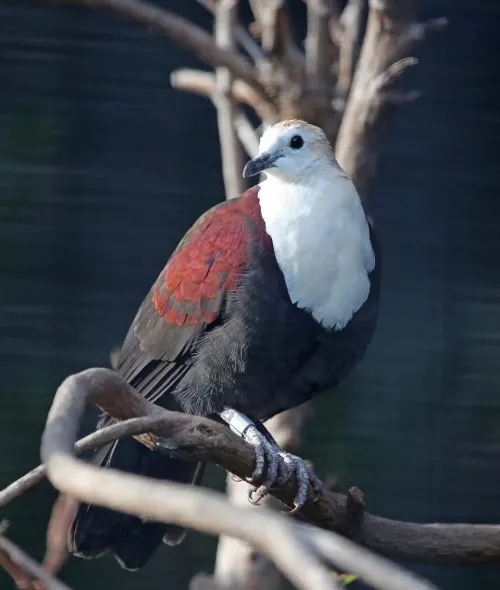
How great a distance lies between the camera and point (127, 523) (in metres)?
1.99

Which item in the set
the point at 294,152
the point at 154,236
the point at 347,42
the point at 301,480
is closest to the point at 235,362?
the point at 301,480

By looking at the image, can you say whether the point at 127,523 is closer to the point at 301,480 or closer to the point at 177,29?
the point at 301,480

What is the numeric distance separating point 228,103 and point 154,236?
495 mm

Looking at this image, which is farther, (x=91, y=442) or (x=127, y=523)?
(x=127, y=523)

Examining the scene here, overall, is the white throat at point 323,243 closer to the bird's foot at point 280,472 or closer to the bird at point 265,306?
the bird at point 265,306

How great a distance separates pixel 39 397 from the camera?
253 cm

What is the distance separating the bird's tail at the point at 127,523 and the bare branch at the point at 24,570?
86cm

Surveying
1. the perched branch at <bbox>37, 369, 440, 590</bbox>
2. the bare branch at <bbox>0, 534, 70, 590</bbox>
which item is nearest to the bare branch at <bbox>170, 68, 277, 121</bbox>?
the bare branch at <bbox>0, 534, 70, 590</bbox>

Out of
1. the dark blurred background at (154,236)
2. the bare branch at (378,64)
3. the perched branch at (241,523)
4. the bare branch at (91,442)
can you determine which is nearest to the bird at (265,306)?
the bare branch at (378,64)

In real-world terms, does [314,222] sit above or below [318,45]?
below

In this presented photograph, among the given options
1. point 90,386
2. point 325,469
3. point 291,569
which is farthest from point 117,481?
point 325,469

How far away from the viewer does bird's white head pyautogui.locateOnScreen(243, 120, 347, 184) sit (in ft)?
6.09

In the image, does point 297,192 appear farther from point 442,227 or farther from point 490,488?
point 490,488

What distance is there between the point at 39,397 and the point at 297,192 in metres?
0.95
